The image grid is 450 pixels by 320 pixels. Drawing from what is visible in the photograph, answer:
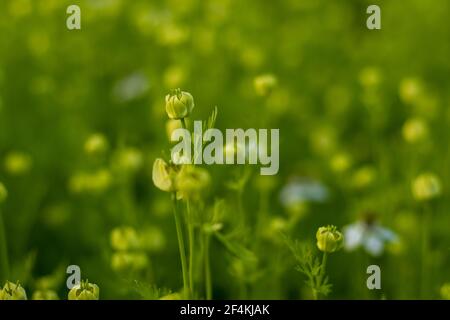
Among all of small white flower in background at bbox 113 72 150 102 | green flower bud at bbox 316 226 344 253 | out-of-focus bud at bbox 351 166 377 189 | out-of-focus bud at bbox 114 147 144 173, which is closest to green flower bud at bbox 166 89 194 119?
green flower bud at bbox 316 226 344 253

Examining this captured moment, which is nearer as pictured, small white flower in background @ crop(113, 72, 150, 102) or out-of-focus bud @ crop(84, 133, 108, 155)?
out-of-focus bud @ crop(84, 133, 108, 155)

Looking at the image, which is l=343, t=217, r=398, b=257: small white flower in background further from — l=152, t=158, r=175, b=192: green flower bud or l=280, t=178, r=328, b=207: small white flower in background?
l=152, t=158, r=175, b=192: green flower bud

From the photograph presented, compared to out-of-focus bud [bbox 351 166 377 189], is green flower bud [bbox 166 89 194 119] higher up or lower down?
higher up

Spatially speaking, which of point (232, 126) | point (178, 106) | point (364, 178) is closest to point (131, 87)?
point (232, 126)

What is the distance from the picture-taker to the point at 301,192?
2525 millimetres

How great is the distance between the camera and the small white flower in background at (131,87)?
3031mm

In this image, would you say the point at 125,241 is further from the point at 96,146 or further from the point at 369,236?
the point at 369,236

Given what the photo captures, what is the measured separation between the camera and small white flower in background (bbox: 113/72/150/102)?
303 cm

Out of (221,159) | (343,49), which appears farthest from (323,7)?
(221,159)

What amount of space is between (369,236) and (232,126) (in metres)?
0.91

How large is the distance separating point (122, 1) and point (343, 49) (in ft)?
3.39

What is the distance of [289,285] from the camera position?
7.48 feet

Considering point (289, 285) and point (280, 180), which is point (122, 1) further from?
point (289, 285)

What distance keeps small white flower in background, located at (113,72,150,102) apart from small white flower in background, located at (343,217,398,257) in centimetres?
122
